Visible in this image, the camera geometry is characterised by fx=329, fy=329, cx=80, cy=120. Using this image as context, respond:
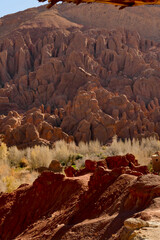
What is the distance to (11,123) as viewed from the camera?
36281 millimetres

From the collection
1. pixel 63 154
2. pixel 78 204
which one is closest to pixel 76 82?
pixel 63 154

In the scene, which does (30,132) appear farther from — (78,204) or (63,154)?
(78,204)

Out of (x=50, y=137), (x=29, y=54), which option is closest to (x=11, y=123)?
(x=50, y=137)

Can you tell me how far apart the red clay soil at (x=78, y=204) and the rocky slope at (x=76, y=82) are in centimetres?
2134

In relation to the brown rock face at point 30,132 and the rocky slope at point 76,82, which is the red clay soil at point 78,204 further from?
the rocky slope at point 76,82

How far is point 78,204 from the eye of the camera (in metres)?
8.99

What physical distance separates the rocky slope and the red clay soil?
2134cm

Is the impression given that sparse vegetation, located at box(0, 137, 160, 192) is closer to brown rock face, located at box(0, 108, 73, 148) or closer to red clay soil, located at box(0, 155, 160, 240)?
brown rock face, located at box(0, 108, 73, 148)

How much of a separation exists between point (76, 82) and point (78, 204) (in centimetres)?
3903

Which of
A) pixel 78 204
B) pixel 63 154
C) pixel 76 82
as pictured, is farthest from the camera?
pixel 76 82

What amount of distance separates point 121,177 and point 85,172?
14.9ft

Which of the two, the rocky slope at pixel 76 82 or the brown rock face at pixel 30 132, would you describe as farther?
the rocky slope at pixel 76 82

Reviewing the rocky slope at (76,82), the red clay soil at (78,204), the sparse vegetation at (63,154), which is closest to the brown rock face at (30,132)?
the rocky slope at (76,82)

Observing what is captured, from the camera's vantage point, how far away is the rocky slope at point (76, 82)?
36094 millimetres
